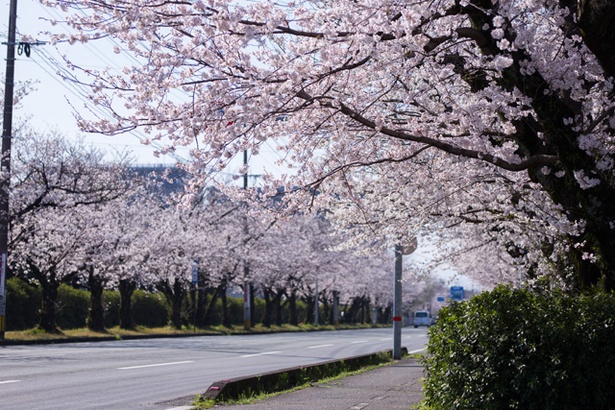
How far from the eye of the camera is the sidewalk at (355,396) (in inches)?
352

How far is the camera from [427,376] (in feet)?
25.1

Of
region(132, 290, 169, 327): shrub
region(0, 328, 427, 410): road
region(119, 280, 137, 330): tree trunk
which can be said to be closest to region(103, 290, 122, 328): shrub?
region(132, 290, 169, 327): shrub

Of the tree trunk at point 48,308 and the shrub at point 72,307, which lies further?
the shrub at point 72,307

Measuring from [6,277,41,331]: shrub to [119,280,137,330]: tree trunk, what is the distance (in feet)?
15.5

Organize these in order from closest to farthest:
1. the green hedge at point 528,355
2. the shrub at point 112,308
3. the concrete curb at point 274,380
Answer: the green hedge at point 528,355, the concrete curb at point 274,380, the shrub at point 112,308

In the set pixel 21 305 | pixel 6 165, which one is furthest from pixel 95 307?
pixel 6 165

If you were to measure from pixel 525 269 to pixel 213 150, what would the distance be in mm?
11162

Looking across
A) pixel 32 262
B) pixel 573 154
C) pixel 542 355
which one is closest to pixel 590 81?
pixel 573 154

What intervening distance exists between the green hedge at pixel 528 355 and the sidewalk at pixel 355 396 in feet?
6.55

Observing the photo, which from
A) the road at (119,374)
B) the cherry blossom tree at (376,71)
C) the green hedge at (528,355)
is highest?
the cherry blossom tree at (376,71)

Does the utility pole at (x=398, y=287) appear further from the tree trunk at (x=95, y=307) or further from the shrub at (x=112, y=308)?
the shrub at (x=112, y=308)

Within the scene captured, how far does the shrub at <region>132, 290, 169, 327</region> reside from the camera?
39875 millimetres

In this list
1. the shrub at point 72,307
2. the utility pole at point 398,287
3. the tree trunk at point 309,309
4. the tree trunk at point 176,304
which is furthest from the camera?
the tree trunk at point 309,309

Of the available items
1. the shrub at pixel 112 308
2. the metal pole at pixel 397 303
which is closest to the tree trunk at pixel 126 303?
the shrub at pixel 112 308
